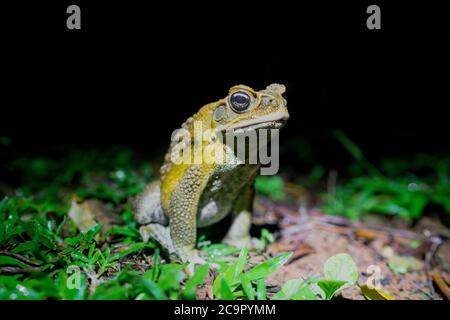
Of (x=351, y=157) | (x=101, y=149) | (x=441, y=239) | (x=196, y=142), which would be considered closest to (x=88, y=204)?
(x=196, y=142)

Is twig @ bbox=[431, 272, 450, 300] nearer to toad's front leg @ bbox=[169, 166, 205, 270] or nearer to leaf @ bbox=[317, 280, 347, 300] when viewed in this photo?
leaf @ bbox=[317, 280, 347, 300]

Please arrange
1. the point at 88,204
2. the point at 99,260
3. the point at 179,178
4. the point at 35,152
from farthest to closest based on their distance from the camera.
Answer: the point at 35,152, the point at 88,204, the point at 179,178, the point at 99,260

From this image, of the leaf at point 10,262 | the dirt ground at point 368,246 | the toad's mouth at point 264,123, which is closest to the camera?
the leaf at point 10,262

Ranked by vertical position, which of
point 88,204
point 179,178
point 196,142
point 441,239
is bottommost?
point 441,239

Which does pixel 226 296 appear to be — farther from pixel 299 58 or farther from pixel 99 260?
pixel 299 58

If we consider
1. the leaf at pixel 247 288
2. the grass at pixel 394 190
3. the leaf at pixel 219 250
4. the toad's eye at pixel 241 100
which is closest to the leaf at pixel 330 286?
the leaf at pixel 247 288

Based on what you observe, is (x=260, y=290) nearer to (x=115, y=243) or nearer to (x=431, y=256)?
(x=115, y=243)

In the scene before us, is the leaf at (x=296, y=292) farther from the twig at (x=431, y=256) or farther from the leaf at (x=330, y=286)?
the twig at (x=431, y=256)
